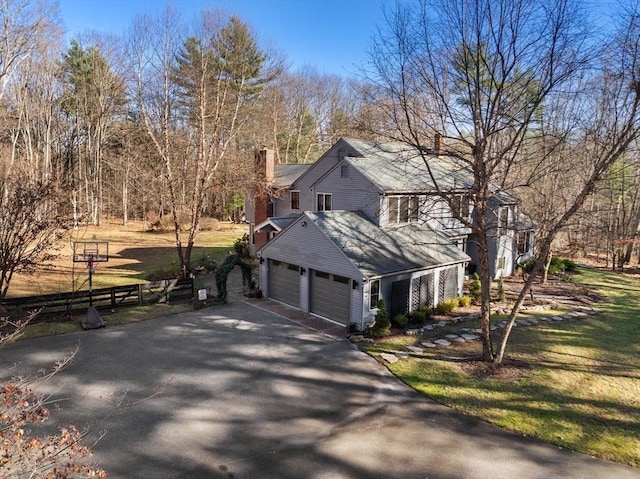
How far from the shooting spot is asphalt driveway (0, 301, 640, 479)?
8234 millimetres

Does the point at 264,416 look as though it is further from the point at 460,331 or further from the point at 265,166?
the point at 265,166

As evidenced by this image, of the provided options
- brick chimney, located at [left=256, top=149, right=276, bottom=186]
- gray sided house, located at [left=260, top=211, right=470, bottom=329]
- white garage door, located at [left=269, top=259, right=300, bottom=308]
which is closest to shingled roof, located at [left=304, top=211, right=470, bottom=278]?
gray sided house, located at [left=260, top=211, right=470, bottom=329]

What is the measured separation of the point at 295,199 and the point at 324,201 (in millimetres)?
5048

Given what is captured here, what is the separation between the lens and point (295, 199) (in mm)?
27922

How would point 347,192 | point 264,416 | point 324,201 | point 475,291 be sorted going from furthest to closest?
1. point 324,201
2. point 347,192
3. point 475,291
4. point 264,416

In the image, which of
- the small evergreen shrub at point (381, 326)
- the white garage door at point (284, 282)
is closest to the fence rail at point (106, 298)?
the white garage door at point (284, 282)

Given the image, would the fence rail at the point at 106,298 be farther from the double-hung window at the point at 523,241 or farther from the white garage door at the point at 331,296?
the double-hung window at the point at 523,241

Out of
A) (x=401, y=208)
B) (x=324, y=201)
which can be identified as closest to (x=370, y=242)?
(x=401, y=208)

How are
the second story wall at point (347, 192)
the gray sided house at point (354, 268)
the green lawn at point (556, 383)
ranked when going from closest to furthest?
1. the green lawn at point (556, 383)
2. the gray sided house at point (354, 268)
3. the second story wall at point (347, 192)

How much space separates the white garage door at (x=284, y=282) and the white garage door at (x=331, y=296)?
1.14 m

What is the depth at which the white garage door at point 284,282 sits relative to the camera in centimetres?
1928

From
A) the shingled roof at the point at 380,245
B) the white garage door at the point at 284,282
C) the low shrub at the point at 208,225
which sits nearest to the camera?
the shingled roof at the point at 380,245

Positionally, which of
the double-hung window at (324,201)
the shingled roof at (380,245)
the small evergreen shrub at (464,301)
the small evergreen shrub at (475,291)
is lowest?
the small evergreen shrub at (464,301)

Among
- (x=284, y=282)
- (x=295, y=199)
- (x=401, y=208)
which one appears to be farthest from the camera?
(x=295, y=199)
